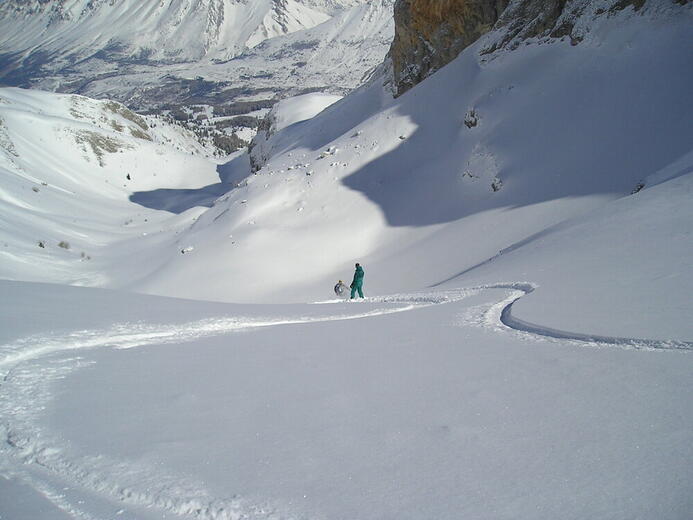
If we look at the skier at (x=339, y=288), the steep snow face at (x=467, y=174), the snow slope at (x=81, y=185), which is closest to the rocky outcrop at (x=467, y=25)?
the steep snow face at (x=467, y=174)

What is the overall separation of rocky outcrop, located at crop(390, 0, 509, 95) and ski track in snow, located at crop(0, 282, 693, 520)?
21.4m

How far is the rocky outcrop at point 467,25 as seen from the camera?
17812 millimetres

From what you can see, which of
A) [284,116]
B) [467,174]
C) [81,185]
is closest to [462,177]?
[467,174]

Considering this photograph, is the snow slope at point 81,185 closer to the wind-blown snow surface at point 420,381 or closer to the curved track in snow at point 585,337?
the wind-blown snow surface at point 420,381

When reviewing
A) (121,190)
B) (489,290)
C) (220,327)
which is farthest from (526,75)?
(121,190)

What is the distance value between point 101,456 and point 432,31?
2678cm

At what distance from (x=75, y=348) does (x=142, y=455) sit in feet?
8.01

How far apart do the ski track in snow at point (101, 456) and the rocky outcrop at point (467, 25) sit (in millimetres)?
17212

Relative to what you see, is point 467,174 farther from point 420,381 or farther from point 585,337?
point 420,381

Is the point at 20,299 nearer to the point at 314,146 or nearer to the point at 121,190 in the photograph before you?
the point at 314,146

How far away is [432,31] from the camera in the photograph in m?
24.5

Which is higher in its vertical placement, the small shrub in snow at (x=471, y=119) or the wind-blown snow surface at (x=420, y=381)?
the small shrub in snow at (x=471, y=119)

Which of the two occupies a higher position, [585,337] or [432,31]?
[432,31]

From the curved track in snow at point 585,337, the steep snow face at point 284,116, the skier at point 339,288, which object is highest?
the steep snow face at point 284,116
